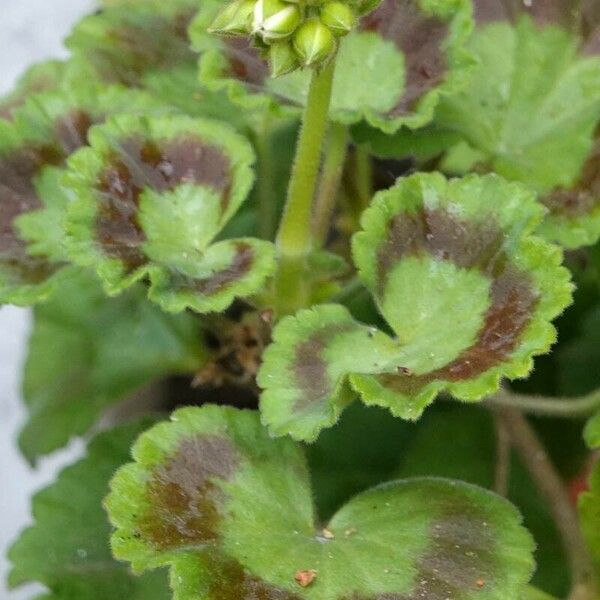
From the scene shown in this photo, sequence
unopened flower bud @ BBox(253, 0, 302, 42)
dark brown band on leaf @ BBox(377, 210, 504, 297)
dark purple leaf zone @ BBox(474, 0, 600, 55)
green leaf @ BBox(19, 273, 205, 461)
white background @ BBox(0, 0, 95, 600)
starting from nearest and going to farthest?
unopened flower bud @ BBox(253, 0, 302, 42) → dark brown band on leaf @ BBox(377, 210, 504, 297) → dark purple leaf zone @ BBox(474, 0, 600, 55) → green leaf @ BBox(19, 273, 205, 461) → white background @ BBox(0, 0, 95, 600)

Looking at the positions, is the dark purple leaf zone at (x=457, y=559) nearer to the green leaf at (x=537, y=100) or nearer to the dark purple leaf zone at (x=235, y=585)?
the dark purple leaf zone at (x=235, y=585)

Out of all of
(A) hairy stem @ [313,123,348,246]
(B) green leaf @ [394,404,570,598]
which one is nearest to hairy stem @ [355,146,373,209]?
(A) hairy stem @ [313,123,348,246]

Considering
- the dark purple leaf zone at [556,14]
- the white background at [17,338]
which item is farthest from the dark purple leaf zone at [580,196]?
the white background at [17,338]

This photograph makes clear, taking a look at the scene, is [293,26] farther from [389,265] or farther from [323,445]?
[323,445]

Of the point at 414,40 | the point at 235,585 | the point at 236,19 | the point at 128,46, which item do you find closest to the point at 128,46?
the point at 128,46

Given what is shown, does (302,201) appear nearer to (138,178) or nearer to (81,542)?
(138,178)

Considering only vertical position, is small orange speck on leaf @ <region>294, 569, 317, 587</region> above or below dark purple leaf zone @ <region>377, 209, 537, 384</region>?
below

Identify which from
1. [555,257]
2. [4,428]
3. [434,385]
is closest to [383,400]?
[434,385]

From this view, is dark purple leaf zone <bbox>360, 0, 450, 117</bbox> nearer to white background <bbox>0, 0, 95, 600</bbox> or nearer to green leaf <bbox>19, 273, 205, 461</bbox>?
green leaf <bbox>19, 273, 205, 461</bbox>
